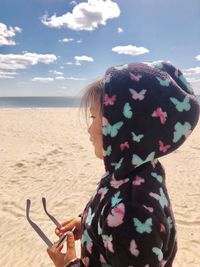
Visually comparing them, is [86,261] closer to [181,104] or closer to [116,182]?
[116,182]

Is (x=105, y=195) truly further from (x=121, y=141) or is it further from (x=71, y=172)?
(x=71, y=172)

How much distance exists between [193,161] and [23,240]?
5.51 m

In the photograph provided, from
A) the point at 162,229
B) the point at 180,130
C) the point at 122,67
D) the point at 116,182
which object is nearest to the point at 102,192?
the point at 116,182

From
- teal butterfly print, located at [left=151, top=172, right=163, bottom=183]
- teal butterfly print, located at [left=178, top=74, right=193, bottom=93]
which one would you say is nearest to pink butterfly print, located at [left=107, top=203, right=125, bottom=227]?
teal butterfly print, located at [left=151, top=172, right=163, bottom=183]

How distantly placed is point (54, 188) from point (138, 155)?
539cm

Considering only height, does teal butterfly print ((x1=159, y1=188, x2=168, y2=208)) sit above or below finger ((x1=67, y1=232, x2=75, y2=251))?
above

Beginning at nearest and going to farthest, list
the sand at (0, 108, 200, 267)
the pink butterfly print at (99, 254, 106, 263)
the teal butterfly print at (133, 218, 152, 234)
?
1. the teal butterfly print at (133, 218, 152, 234)
2. the pink butterfly print at (99, 254, 106, 263)
3. the sand at (0, 108, 200, 267)

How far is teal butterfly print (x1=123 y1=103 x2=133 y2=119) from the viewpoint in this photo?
1311 millimetres

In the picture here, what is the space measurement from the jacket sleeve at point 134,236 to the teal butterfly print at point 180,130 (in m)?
0.32

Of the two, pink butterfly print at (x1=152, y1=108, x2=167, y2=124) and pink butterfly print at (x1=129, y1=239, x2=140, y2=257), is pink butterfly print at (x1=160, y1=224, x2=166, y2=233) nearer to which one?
pink butterfly print at (x1=129, y1=239, x2=140, y2=257)

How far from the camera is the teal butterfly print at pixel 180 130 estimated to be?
1350 mm

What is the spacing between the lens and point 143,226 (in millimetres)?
1220

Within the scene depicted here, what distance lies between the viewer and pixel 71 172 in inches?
297

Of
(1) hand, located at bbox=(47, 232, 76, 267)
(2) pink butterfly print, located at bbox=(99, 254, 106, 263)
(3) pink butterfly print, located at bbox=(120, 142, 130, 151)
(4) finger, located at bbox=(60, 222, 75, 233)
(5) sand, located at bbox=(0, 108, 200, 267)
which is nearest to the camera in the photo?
(3) pink butterfly print, located at bbox=(120, 142, 130, 151)
